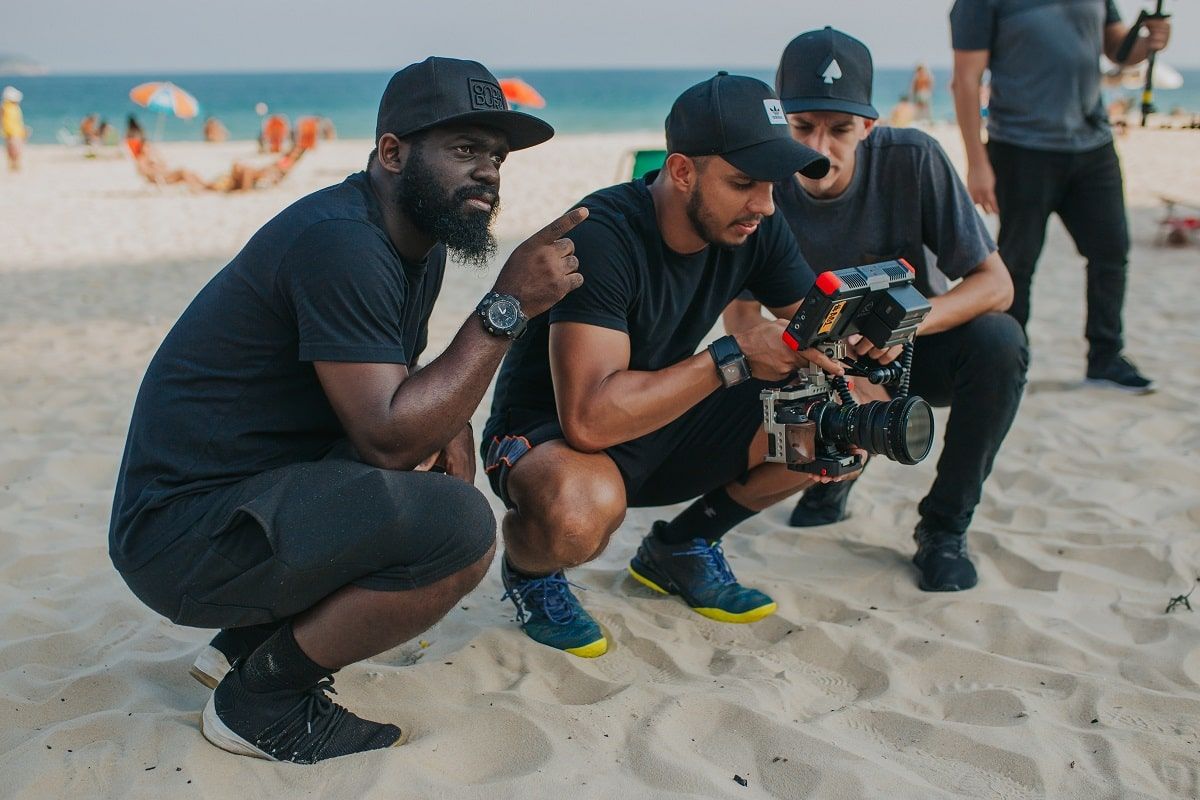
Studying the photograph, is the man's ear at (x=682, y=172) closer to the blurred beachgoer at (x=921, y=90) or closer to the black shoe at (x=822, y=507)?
the black shoe at (x=822, y=507)

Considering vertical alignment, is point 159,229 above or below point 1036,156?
below

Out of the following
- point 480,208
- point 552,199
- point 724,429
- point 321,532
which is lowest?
point 552,199

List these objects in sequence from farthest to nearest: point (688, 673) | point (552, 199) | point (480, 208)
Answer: point (552, 199), point (688, 673), point (480, 208)

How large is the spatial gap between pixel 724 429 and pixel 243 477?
1318 millimetres

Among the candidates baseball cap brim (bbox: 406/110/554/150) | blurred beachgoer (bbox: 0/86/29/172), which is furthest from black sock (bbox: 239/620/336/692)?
blurred beachgoer (bbox: 0/86/29/172)

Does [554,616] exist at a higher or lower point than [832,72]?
lower

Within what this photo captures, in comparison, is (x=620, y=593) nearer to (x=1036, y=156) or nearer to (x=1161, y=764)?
(x=1161, y=764)

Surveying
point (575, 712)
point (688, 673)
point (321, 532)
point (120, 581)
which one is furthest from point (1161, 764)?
point (120, 581)

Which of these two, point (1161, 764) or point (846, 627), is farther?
point (846, 627)

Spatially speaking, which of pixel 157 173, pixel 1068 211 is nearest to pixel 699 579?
pixel 1068 211

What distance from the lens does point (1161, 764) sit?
2.12 m

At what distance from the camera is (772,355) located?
256cm

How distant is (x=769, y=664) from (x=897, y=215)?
1482 millimetres

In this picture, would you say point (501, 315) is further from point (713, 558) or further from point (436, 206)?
point (713, 558)
